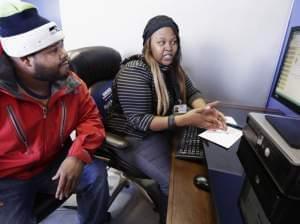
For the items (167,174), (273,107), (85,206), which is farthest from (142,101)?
(273,107)

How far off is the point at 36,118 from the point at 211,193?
74 cm

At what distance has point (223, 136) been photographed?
0.97 meters

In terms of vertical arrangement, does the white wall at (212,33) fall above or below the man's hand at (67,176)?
above

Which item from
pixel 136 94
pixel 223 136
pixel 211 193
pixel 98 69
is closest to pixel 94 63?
pixel 98 69

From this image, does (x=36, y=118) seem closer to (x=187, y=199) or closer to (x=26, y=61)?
(x=26, y=61)

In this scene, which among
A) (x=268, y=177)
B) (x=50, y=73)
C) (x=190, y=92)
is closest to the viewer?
(x=268, y=177)

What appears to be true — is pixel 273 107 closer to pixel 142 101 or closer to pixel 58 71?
pixel 142 101

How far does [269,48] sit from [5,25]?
1456 mm

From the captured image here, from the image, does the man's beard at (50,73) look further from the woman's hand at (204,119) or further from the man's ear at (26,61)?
the woman's hand at (204,119)

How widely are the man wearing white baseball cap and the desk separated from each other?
446 mm

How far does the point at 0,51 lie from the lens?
0.88 m

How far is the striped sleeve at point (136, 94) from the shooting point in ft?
3.72

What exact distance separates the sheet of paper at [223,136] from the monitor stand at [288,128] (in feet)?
0.82

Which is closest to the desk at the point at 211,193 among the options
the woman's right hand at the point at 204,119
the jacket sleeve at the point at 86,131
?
the woman's right hand at the point at 204,119
